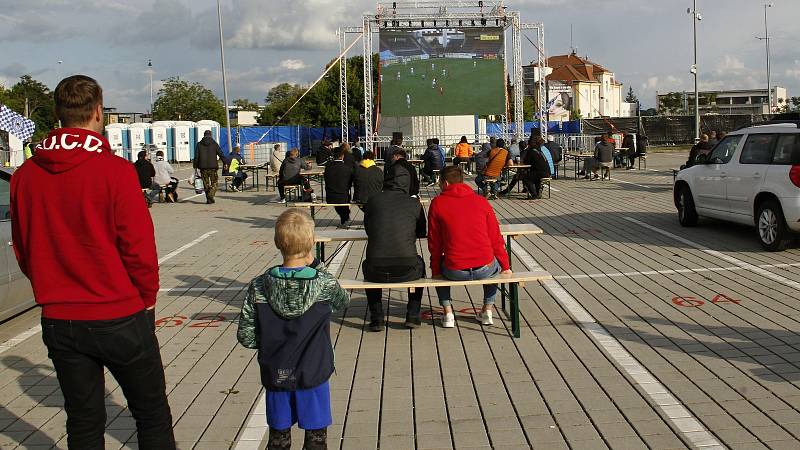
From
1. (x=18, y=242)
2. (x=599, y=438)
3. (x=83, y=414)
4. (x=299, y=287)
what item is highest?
(x=18, y=242)

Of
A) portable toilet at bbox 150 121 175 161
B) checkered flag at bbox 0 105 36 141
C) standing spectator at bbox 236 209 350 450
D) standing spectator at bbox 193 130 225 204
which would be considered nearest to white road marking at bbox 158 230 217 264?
standing spectator at bbox 193 130 225 204

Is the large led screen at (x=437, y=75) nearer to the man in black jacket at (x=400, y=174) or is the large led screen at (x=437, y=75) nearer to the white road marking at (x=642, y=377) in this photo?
the man in black jacket at (x=400, y=174)

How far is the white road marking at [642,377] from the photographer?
5.05 meters

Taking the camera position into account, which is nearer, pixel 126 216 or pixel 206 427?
pixel 126 216

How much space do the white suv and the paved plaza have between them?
542mm

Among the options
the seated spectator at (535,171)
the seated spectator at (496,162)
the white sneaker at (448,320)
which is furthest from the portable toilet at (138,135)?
the white sneaker at (448,320)

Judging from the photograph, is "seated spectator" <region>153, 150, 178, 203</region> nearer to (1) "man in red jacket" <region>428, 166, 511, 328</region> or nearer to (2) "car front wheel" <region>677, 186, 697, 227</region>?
(2) "car front wheel" <region>677, 186, 697, 227</region>

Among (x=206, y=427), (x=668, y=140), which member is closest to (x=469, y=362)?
(x=206, y=427)

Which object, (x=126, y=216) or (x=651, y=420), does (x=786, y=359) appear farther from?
(x=126, y=216)

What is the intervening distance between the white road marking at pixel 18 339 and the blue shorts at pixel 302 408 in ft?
13.9

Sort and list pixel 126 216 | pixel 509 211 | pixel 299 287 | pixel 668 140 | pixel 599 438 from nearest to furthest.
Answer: pixel 126 216
pixel 299 287
pixel 599 438
pixel 509 211
pixel 668 140

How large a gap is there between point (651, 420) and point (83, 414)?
3294mm

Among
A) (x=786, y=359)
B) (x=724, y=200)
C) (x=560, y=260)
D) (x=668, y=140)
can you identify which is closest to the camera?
(x=786, y=359)

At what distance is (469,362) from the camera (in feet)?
22.4
